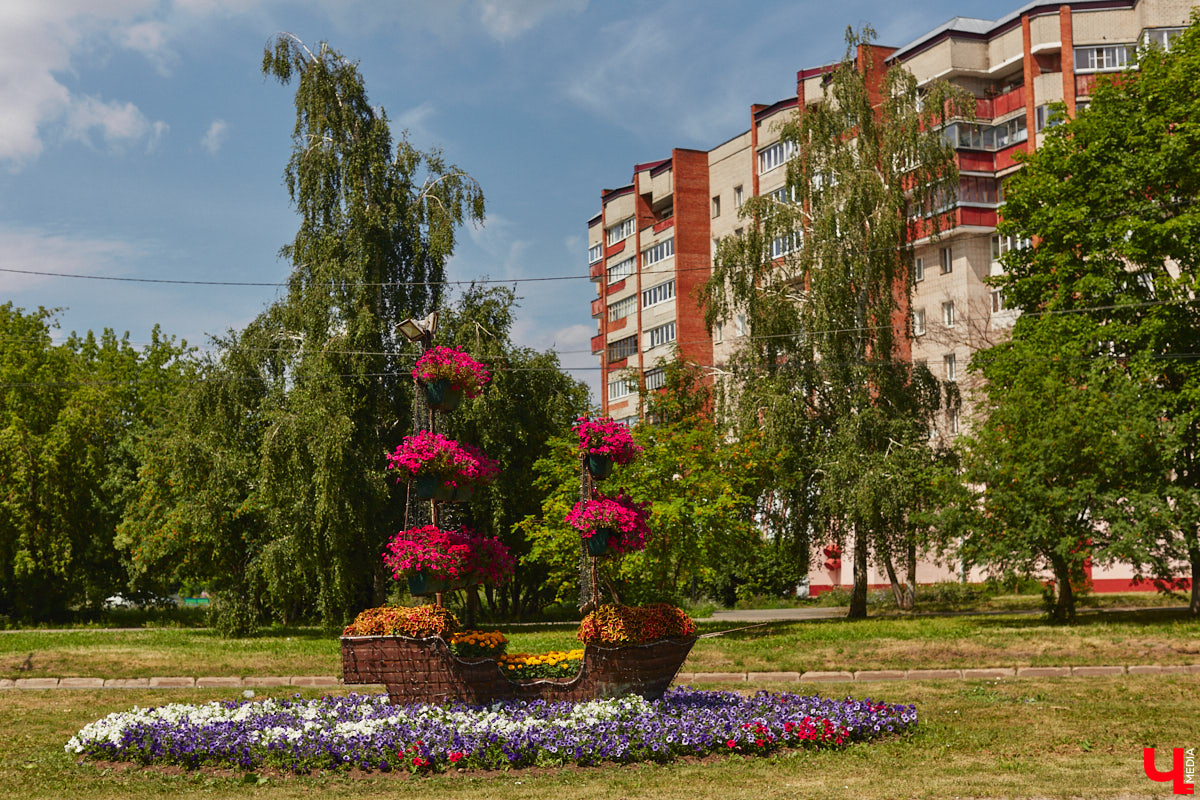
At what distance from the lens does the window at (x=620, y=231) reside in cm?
7562

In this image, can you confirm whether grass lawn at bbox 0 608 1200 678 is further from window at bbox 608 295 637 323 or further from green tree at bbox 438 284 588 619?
window at bbox 608 295 637 323

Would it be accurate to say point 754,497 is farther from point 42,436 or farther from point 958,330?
point 42,436

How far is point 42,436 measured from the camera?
41.2 metres

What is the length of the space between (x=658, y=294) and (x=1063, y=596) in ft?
145

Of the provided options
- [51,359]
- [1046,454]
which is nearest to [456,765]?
[1046,454]

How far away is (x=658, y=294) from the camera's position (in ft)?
226

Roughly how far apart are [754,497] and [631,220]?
4573 cm

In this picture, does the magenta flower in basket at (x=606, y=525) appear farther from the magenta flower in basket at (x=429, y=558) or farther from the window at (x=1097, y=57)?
the window at (x=1097, y=57)

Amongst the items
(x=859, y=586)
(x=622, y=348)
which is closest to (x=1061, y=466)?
(x=859, y=586)

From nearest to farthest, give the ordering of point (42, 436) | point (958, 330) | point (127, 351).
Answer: point (42, 436), point (958, 330), point (127, 351)

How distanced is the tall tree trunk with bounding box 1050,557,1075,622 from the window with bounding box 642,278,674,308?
1659 inches

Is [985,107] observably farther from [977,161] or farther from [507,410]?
[507,410]

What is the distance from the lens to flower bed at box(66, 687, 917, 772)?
11172mm

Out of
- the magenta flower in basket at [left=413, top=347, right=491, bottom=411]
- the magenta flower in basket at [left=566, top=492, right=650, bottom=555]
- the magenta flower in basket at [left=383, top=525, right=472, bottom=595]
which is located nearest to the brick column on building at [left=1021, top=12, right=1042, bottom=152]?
the magenta flower in basket at [left=413, top=347, right=491, bottom=411]
